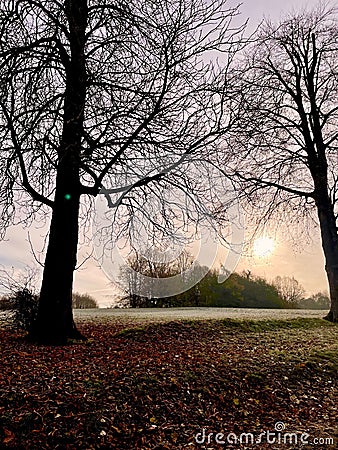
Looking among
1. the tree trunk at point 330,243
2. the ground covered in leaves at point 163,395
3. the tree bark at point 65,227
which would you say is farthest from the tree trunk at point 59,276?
the tree trunk at point 330,243

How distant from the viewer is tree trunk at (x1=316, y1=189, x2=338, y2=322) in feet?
43.6

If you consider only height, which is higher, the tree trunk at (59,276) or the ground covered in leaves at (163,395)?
the tree trunk at (59,276)

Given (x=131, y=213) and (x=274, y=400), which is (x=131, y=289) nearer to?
(x=131, y=213)

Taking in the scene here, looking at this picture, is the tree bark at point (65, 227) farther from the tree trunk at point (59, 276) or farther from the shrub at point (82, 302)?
the shrub at point (82, 302)

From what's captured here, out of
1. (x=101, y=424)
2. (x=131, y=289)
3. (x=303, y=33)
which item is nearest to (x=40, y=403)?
(x=101, y=424)

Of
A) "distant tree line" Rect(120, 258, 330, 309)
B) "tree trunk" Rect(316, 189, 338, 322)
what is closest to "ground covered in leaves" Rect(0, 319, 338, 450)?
"tree trunk" Rect(316, 189, 338, 322)

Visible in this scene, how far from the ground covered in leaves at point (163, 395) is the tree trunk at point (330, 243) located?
19.7ft

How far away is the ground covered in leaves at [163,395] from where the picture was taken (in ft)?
13.2

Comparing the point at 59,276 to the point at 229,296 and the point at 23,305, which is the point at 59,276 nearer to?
the point at 23,305

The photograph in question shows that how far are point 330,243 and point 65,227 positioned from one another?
9.10 m

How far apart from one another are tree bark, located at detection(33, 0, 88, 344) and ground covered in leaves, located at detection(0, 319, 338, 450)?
551 mm

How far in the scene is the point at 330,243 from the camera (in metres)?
13.4

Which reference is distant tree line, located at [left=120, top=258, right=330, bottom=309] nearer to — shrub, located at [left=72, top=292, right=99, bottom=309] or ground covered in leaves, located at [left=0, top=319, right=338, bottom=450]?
shrub, located at [left=72, top=292, right=99, bottom=309]

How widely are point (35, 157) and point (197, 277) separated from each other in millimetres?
8409
